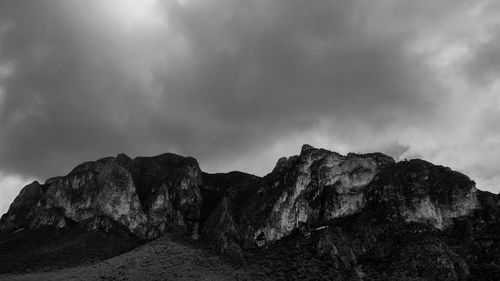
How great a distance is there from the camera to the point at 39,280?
200m

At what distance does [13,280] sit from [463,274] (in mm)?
175205

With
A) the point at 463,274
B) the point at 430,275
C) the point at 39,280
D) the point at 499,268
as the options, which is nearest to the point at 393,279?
the point at 430,275

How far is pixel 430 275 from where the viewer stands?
199875 mm

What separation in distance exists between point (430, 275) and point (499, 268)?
25.7m

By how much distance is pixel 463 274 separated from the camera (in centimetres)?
19950

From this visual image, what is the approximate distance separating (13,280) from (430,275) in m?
162

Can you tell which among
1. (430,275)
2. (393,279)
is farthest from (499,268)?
(393,279)

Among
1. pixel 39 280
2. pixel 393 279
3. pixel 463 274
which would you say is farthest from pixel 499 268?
pixel 39 280

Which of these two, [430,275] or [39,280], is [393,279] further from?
[39,280]

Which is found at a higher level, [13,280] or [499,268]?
[499,268]

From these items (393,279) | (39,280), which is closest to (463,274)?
(393,279)

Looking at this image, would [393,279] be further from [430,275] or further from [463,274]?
[463,274]

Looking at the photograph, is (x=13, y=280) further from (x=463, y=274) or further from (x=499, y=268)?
(x=499, y=268)

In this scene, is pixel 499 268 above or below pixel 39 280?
above
